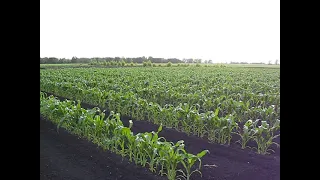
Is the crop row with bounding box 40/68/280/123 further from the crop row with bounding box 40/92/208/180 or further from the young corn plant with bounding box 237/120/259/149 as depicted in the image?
the crop row with bounding box 40/92/208/180

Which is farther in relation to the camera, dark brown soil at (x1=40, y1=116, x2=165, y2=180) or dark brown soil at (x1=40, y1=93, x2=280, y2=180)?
dark brown soil at (x1=40, y1=116, x2=165, y2=180)

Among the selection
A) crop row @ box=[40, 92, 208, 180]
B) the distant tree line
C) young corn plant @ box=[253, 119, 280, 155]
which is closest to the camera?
crop row @ box=[40, 92, 208, 180]

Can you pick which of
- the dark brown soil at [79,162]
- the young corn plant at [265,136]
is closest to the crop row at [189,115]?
the young corn plant at [265,136]

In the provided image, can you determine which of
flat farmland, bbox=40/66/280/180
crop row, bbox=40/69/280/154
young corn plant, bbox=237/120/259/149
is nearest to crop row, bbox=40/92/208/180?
flat farmland, bbox=40/66/280/180

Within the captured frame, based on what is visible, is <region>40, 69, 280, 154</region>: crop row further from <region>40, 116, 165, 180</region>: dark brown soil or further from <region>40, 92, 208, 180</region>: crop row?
<region>40, 116, 165, 180</region>: dark brown soil

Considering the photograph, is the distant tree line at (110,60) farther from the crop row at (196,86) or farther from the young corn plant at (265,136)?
the young corn plant at (265,136)

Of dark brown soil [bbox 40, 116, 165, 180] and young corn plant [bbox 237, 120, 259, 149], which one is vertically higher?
young corn plant [bbox 237, 120, 259, 149]

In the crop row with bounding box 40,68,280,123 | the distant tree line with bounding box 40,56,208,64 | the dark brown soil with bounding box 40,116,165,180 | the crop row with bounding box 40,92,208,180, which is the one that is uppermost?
the distant tree line with bounding box 40,56,208,64

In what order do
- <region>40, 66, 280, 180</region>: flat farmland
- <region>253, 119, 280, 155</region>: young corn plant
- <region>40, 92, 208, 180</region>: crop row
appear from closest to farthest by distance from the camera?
<region>40, 92, 208, 180</region>: crop row → <region>40, 66, 280, 180</region>: flat farmland → <region>253, 119, 280, 155</region>: young corn plant
